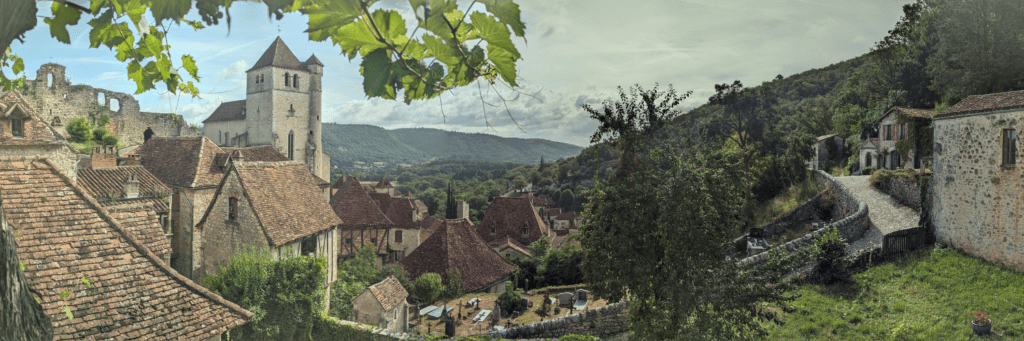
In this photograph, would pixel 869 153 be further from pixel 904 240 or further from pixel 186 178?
pixel 186 178

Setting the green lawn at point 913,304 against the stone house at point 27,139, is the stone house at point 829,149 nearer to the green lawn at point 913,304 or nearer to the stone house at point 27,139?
the green lawn at point 913,304

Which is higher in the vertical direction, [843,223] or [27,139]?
[27,139]

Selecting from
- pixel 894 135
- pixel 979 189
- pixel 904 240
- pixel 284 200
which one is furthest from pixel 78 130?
pixel 894 135

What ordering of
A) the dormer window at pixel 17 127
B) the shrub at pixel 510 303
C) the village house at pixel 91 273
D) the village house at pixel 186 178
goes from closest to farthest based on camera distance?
the village house at pixel 91 273 → the dormer window at pixel 17 127 → the village house at pixel 186 178 → the shrub at pixel 510 303

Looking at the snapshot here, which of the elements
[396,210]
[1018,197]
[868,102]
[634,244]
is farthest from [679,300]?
[868,102]

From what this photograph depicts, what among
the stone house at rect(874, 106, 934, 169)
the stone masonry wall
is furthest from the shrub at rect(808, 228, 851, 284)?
the stone house at rect(874, 106, 934, 169)

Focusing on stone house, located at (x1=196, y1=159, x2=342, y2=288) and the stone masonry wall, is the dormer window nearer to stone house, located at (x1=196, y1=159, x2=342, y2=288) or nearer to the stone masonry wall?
stone house, located at (x1=196, y1=159, x2=342, y2=288)

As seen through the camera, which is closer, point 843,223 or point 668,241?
point 668,241

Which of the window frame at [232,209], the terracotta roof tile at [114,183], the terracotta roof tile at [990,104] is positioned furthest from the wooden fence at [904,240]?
the terracotta roof tile at [114,183]
